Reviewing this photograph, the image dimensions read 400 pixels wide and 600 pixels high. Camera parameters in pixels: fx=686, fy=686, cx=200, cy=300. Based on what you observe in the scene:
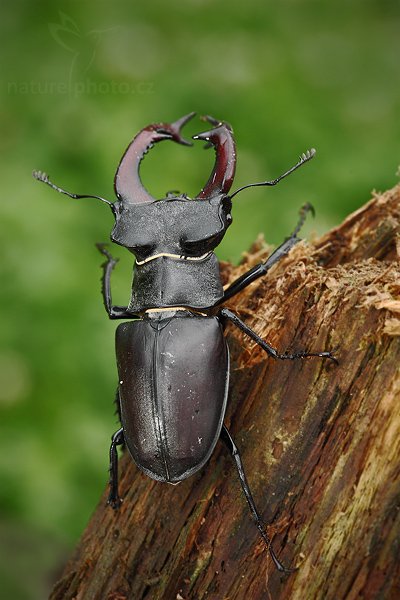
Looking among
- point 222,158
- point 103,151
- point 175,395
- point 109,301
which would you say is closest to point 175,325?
point 175,395

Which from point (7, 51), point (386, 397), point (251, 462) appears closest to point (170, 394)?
point (251, 462)

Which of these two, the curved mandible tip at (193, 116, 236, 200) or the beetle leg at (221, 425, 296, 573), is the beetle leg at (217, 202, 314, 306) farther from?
the beetle leg at (221, 425, 296, 573)

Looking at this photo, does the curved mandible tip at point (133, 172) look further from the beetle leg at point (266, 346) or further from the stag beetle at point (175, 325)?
the beetle leg at point (266, 346)

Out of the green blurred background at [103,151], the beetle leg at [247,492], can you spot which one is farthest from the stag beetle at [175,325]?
the green blurred background at [103,151]

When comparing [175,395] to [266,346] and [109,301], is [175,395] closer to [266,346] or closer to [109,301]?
[266,346]

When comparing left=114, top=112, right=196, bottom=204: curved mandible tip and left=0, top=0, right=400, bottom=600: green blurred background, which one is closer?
left=114, top=112, right=196, bottom=204: curved mandible tip

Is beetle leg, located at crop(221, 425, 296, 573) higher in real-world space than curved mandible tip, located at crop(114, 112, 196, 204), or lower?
lower

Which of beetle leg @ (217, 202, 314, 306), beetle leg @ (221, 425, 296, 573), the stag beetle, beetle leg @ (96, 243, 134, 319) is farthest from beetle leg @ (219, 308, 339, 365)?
beetle leg @ (96, 243, 134, 319)
